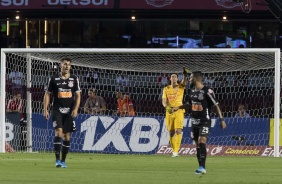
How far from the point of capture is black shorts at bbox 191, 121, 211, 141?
1825 cm

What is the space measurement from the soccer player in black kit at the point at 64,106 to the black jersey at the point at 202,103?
2357 millimetres

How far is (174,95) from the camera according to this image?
24938 millimetres

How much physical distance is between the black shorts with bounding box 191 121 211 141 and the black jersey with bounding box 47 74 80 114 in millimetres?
2551

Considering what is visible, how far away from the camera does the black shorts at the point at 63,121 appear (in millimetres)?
19500

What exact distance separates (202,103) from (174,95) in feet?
21.1

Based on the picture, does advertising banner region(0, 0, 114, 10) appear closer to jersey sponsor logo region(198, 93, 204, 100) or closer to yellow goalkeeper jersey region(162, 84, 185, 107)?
yellow goalkeeper jersey region(162, 84, 185, 107)

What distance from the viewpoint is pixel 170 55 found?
2906 centimetres

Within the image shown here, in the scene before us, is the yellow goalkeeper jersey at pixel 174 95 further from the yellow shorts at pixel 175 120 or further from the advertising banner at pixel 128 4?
the advertising banner at pixel 128 4

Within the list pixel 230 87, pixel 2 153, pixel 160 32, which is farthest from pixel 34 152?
pixel 160 32

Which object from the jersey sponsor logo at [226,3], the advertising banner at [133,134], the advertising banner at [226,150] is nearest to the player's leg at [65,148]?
the advertising banner at [133,134]

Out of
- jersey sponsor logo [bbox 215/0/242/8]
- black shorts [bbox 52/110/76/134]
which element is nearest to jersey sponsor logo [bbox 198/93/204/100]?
black shorts [bbox 52/110/76/134]

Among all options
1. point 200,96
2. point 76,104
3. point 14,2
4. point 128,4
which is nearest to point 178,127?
point 76,104

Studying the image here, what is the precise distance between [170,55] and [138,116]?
2303mm

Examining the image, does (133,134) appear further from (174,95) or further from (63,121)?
(63,121)
